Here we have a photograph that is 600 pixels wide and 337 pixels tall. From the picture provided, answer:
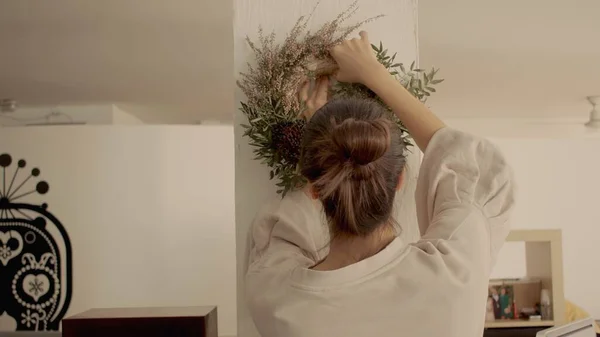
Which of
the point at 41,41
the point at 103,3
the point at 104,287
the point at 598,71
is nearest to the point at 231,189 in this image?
the point at 104,287

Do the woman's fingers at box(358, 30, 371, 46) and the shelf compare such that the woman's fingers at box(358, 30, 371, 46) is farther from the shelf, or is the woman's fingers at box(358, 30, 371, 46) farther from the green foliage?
the shelf

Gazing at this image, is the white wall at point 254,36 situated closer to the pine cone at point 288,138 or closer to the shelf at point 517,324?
the pine cone at point 288,138

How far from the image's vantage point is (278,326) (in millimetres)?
1126

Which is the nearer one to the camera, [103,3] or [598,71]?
[103,3]

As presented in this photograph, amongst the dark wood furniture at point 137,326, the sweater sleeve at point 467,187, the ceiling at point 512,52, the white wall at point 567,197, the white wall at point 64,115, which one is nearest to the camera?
the sweater sleeve at point 467,187

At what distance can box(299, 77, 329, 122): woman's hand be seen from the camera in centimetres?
156

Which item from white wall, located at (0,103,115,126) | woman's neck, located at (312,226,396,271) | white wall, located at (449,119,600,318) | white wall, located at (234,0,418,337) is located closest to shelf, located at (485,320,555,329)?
white wall, located at (449,119,600,318)

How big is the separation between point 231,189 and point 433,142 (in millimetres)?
4017

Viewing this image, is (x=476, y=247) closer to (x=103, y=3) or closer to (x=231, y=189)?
(x=103, y=3)

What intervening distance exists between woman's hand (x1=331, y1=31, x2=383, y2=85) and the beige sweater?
10.8 inches

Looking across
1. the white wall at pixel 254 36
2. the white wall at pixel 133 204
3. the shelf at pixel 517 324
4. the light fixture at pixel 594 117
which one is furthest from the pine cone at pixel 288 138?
the light fixture at pixel 594 117

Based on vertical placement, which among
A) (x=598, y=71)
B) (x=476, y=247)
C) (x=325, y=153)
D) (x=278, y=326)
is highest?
(x=598, y=71)

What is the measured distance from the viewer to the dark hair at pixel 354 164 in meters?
1.09

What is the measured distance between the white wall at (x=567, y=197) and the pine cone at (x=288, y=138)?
455 centimetres
